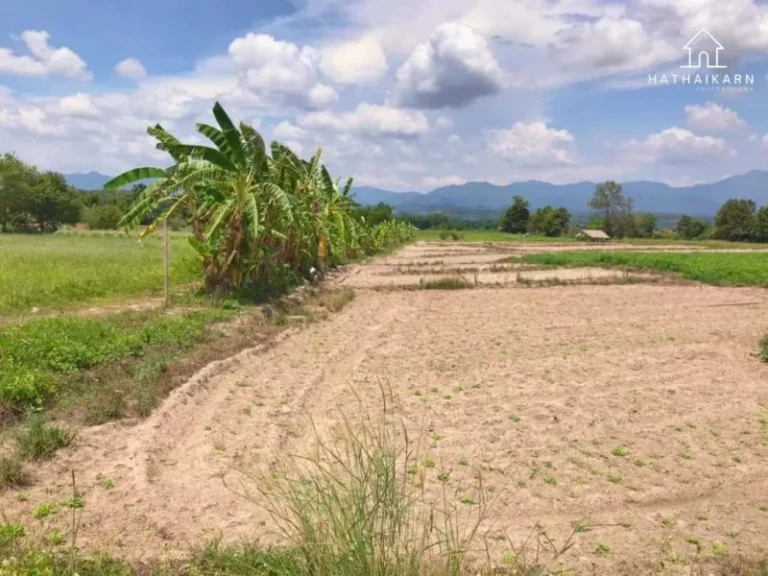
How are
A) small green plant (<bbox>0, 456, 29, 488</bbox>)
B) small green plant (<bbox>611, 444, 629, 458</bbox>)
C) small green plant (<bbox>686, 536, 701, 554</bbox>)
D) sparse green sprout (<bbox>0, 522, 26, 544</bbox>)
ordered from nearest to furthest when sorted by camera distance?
sparse green sprout (<bbox>0, 522, 26, 544</bbox>) → small green plant (<bbox>686, 536, 701, 554</bbox>) → small green plant (<bbox>0, 456, 29, 488</bbox>) → small green plant (<bbox>611, 444, 629, 458</bbox>)

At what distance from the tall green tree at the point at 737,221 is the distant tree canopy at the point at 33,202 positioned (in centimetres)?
6255

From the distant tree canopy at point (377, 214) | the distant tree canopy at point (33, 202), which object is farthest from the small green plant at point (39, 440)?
the distant tree canopy at point (33, 202)

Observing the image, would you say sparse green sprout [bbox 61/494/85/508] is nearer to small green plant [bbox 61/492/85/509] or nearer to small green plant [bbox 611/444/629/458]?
small green plant [bbox 61/492/85/509]

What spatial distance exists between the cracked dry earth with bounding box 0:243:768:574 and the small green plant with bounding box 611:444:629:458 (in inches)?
0.7

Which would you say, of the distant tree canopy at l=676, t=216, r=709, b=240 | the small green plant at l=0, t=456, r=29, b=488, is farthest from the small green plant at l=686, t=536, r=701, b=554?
the distant tree canopy at l=676, t=216, r=709, b=240

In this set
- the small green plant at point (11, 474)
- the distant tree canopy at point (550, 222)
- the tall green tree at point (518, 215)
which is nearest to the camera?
the small green plant at point (11, 474)

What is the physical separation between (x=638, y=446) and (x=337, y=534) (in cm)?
385

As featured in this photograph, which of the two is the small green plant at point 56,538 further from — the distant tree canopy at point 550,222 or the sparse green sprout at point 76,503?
the distant tree canopy at point 550,222

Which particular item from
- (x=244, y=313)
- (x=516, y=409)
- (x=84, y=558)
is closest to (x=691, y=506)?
(x=516, y=409)

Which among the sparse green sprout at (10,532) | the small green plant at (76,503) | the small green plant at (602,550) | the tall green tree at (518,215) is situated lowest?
the small green plant at (602,550)

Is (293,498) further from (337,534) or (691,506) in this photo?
(691,506)

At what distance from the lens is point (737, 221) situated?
203ft

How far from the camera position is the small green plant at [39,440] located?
4523mm

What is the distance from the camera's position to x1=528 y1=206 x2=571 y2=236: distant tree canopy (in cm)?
7300
